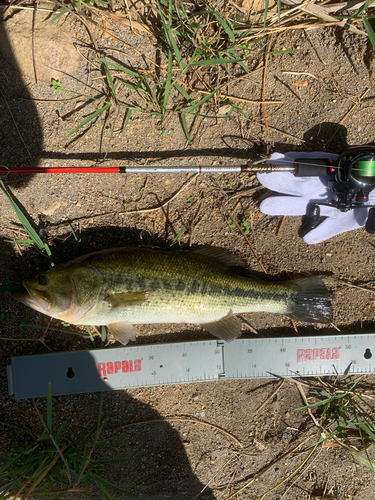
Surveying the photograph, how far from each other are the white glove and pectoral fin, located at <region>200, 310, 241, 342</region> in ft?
3.84

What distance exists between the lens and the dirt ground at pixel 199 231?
3.07 m

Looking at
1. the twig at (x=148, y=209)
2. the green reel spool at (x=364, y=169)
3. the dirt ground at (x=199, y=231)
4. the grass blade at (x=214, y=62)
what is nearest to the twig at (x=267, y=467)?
the dirt ground at (x=199, y=231)

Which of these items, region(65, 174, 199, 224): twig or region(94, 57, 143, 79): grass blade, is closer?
region(94, 57, 143, 79): grass blade

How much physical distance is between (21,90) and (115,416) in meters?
3.51

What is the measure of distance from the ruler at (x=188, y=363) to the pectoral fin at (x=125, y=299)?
74 centimetres

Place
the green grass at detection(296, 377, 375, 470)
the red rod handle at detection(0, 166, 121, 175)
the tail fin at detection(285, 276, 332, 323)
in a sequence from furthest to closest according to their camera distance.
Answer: the green grass at detection(296, 377, 375, 470)
the tail fin at detection(285, 276, 332, 323)
the red rod handle at detection(0, 166, 121, 175)

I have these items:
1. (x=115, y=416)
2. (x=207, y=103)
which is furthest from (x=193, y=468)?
(x=207, y=103)

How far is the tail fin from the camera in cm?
308

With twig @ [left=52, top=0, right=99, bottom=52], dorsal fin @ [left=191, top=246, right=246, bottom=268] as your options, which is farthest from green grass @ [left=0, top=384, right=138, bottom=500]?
twig @ [left=52, top=0, right=99, bottom=52]

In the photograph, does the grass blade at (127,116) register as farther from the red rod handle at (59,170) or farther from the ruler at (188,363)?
the ruler at (188,363)

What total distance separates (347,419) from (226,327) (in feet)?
5.66

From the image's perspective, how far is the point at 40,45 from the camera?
2908 millimetres

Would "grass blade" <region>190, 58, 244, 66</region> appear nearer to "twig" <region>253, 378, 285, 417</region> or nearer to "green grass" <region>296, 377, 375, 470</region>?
"twig" <region>253, 378, 285, 417</region>

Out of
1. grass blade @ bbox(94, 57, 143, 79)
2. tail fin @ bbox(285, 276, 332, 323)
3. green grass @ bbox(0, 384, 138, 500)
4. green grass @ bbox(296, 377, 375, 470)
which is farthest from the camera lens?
green grass @ bbox(296, 377, 375, 470)
